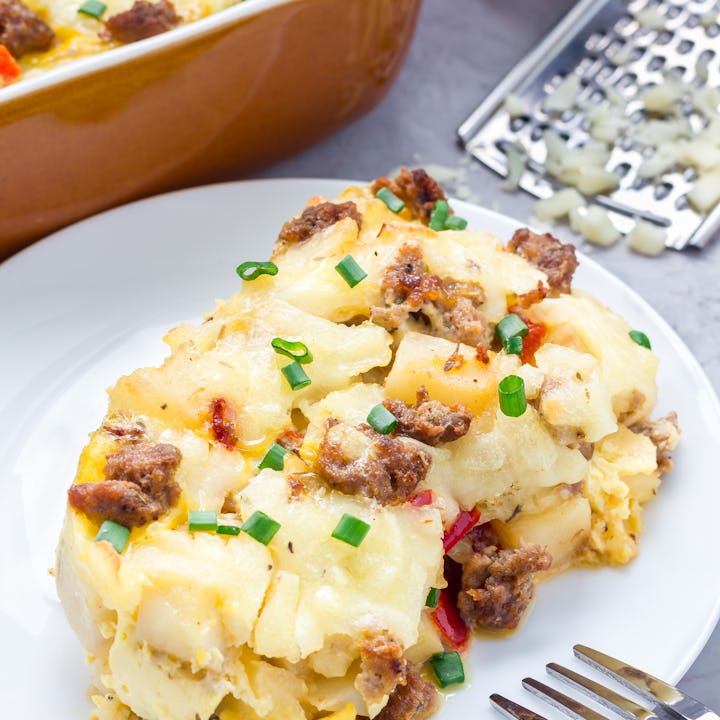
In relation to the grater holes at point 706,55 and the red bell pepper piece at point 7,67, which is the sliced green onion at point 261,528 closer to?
the red bell pepper piece at point 7,67

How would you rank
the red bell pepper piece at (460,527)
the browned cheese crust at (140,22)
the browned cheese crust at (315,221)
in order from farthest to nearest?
the browned cheese crust at (140,22) < the browned cheese crust at (315,221) < the red bell pepper piece at (460,527)

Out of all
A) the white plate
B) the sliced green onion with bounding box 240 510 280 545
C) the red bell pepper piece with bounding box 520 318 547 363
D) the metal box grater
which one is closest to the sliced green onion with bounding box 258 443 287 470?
the sliced green onion with bounding box 240 510 280 545

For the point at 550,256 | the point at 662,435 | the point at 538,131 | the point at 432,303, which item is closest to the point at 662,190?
the point at 538,131

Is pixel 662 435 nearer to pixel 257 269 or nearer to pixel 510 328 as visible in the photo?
pixel 510 328

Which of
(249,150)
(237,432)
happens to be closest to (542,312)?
(237,432)

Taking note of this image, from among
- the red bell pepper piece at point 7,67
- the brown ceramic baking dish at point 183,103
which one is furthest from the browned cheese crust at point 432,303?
the red bell pepper piece at point 7,67

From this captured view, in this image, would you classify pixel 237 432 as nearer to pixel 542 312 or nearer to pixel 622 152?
pixel 542 312
